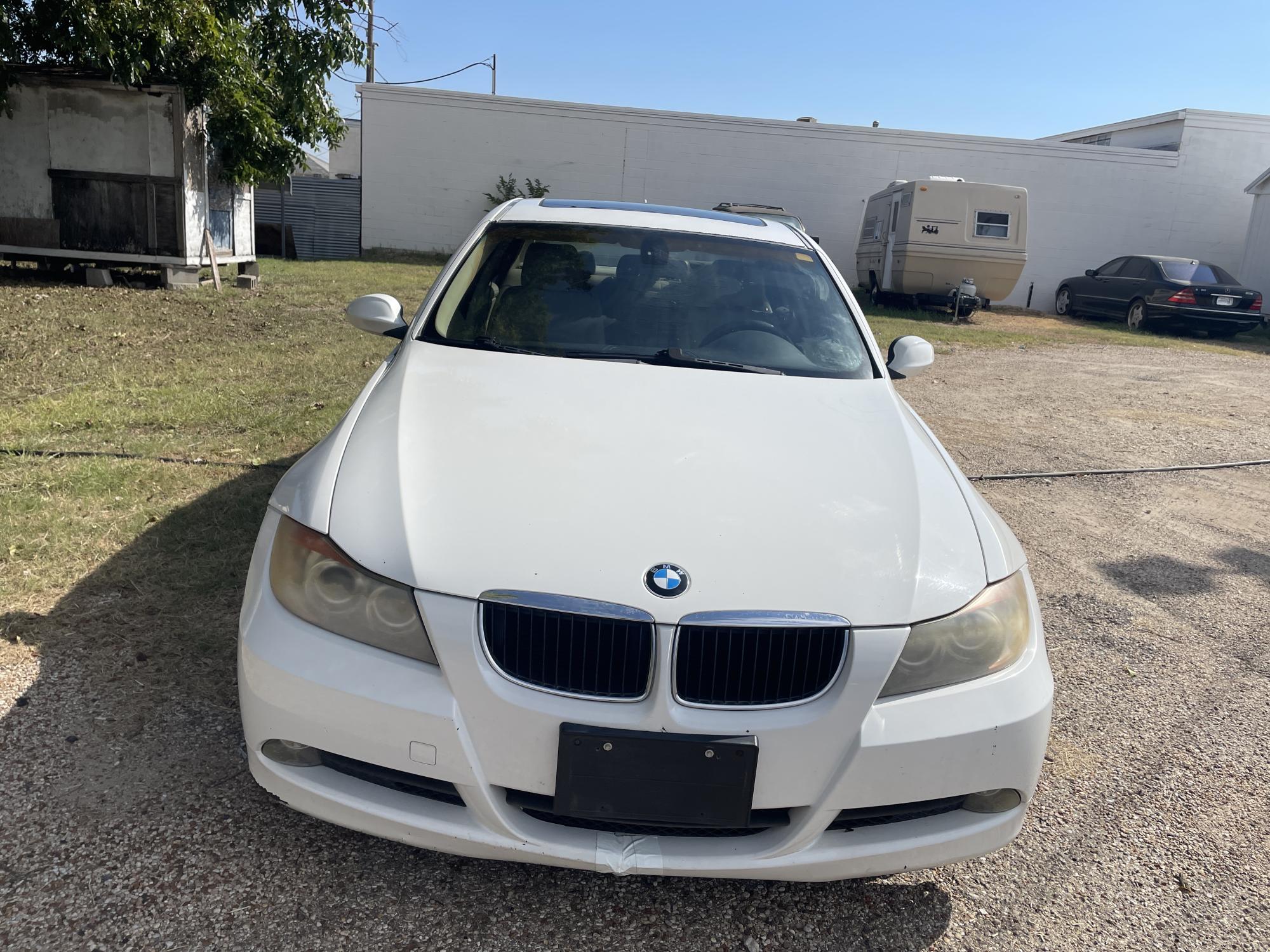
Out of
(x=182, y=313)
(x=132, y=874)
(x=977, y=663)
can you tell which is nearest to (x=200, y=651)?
(x=132, y=874)

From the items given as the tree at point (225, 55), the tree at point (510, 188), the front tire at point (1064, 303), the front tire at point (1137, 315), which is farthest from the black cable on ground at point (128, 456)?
the front tire at point (1064, 303)

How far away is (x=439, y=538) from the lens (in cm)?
198

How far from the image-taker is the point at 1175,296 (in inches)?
671

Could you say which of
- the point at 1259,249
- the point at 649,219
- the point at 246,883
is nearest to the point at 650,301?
the point at 649,219

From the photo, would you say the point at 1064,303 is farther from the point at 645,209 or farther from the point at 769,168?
the point at 645,209

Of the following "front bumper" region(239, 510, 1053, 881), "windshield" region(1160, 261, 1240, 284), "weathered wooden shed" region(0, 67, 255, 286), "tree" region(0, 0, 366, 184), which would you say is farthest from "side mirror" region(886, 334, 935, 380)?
"windshield" region(1160, 261, 1240, 284)

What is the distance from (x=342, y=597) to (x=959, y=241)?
16738mm

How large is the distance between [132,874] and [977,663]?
1.93 meters

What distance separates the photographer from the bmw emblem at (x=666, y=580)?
1896mm

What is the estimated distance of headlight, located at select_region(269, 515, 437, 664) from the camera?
191cm

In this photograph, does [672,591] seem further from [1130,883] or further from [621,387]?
[1130,883]

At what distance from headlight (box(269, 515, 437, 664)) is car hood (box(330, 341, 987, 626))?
0.14 ft

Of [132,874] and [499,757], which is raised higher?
[499,757]

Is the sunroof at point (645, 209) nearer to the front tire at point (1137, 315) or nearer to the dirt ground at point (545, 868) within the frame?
the dirt ground at point (545, 868)
